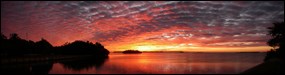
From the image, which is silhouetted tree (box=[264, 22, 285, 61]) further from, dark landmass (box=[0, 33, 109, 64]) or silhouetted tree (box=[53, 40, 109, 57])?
silhouetted tree (box=[53, 40, 109, 57])

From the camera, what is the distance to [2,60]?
6397 cm

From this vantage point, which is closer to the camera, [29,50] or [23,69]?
[23,69]

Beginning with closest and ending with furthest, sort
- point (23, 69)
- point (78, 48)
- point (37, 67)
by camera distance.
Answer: point (23, 69) → point (37, 67) → point (78, 48)

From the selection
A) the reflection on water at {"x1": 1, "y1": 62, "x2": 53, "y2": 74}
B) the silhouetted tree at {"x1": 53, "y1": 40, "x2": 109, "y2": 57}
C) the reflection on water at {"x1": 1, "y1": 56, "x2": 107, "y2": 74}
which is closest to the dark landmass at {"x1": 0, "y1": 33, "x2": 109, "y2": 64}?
the silhouetted tree at {"x1": 53, "y1": 40, "x2": 109, "y2": 57}

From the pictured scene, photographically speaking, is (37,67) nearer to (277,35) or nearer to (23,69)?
(23,69)

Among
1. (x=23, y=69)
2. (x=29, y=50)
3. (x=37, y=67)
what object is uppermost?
(x=29, y=50)

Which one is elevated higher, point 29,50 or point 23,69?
point 29,50

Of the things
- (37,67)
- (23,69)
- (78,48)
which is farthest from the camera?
(78,48)

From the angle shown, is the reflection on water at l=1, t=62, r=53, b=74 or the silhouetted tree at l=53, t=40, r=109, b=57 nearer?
the reflection on water at l=1, t=62, r=53, b=74

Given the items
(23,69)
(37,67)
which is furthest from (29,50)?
(23,69)

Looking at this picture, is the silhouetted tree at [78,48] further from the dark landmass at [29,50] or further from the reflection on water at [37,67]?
the reflection on water at [37,67]

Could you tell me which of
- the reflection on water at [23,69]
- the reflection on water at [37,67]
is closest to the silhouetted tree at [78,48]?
the reflection on water at [37,67]

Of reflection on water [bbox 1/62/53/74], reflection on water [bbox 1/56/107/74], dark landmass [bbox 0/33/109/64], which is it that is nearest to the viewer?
reflection on water [bbox 1/62/53/74]

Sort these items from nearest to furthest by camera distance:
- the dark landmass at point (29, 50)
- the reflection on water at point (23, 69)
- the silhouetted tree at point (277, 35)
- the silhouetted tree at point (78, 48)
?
1. the reflection on water at point (23, 69)
2. the silhouetted tree at point (277, 35)
3. the dark landmass at point (29, 50)
4. the silhouetted tree at point (78, 48)
